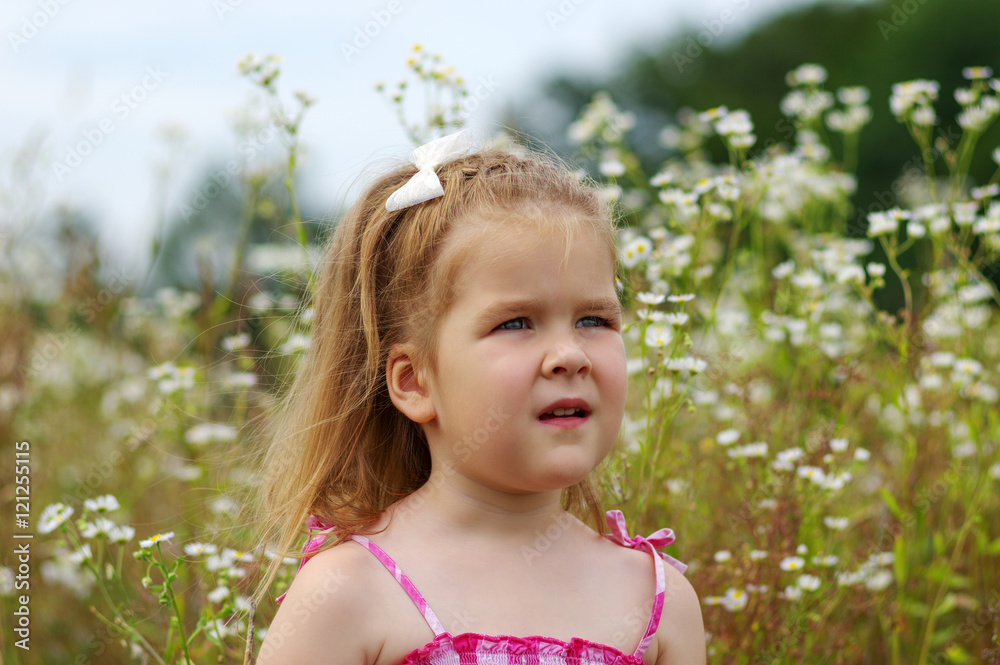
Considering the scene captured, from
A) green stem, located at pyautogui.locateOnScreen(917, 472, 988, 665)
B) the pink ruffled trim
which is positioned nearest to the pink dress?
the pink ruffled trim

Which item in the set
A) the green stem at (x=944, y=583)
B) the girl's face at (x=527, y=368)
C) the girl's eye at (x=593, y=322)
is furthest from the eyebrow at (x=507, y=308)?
the green stem at (x=944, y=583)

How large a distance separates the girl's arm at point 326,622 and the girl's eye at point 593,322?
0.51m

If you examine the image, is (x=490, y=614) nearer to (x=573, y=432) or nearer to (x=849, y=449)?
(x=573, y=432)

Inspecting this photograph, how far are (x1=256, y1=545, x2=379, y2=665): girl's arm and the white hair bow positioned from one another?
0.59m

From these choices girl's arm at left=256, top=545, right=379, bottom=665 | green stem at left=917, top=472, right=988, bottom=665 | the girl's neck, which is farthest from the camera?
green stem at left=917, top=472, right=988, bottom=665

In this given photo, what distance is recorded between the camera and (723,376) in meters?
2.40

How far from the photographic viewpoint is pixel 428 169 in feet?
5.46

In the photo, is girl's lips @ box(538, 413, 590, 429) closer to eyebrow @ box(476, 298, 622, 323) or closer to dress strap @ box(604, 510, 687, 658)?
eyebrow @ box(476, 298, 622, 323)

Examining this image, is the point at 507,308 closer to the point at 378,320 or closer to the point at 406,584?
the point at 378,320

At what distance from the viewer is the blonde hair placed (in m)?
1.55

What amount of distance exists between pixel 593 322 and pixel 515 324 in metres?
0.15

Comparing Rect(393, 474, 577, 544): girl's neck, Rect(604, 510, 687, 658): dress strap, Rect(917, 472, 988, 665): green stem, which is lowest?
Rect(917, 472, 988, 665): green stem

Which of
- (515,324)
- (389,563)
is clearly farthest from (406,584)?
(515,324)

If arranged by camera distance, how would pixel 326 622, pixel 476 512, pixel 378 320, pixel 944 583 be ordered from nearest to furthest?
pixel 326 622 → pixel 476 512 → pixel 378 320 → pixel 944 583
